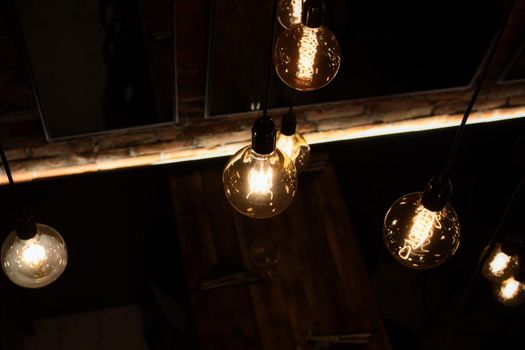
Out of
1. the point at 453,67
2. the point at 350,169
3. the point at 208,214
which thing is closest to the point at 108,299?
the point at 208,214

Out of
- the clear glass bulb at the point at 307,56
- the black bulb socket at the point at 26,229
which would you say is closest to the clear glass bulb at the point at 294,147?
the clear glass bulb at the point at 307,56

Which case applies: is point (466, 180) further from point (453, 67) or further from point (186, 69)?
point (186, 69)

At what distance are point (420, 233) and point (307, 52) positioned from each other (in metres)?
0.63

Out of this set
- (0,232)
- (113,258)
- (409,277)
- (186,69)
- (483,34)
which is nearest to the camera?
(186,69)

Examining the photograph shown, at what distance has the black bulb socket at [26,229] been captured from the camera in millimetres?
2039

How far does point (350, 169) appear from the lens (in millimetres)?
4207

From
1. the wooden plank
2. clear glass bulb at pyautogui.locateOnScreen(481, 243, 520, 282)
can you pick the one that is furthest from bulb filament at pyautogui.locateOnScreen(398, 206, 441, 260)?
the wooden plank

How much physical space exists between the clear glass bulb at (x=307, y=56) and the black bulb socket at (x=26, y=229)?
100 centimetres

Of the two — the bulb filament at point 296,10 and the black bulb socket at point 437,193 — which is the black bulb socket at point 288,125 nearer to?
the bulb filament at point 296,10

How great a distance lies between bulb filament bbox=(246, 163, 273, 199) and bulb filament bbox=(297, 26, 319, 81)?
315 millimetres

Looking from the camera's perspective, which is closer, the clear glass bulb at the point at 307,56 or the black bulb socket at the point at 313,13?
the black bulb socket at the point at 313,13

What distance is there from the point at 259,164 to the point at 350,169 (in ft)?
8.36

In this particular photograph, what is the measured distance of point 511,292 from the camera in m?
2.95

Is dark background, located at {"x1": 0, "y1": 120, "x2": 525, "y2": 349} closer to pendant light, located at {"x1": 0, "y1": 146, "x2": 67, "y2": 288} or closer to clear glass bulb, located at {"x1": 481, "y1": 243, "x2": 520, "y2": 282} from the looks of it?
clear glass bulb, located at {"x1": 481, "y1": 243, "x2": 520, "y2": 282}
